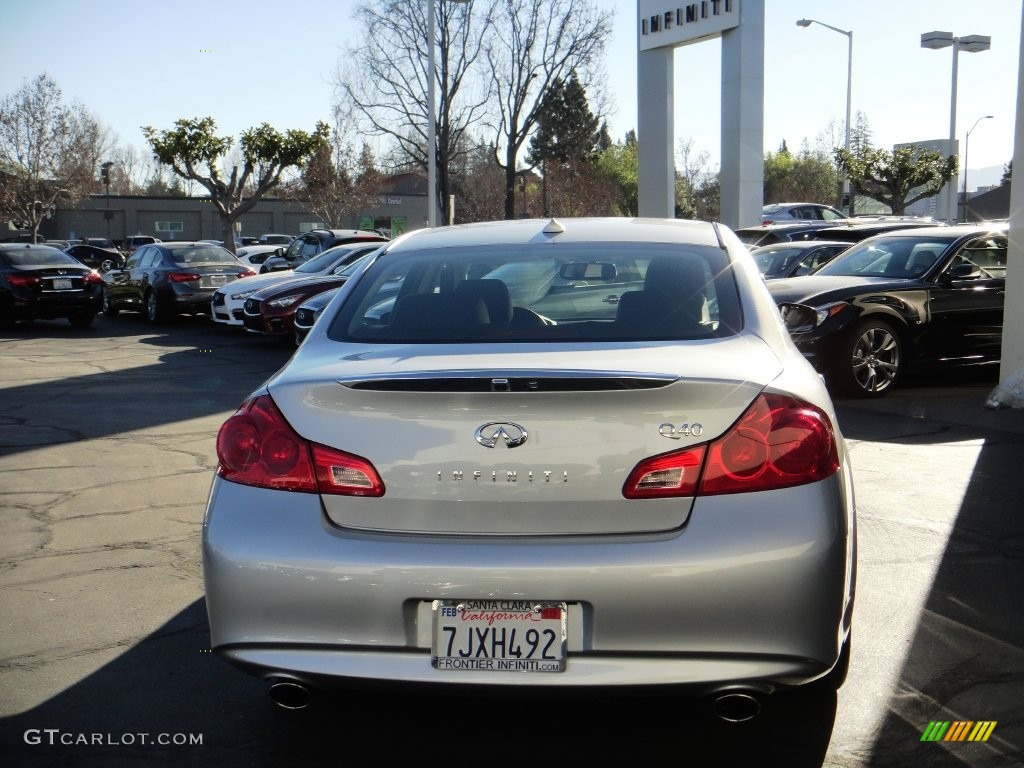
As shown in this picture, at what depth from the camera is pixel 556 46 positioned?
164ft

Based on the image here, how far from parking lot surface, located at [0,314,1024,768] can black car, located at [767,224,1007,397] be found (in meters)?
2.07

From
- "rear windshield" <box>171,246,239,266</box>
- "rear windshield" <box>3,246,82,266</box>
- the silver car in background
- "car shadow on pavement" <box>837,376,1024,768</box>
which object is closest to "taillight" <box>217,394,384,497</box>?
the silver car in background

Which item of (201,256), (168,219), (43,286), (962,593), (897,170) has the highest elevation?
(897,170)

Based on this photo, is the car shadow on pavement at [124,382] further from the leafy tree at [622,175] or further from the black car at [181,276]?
the leafy tree at [622,175]

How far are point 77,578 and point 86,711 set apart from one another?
161cm

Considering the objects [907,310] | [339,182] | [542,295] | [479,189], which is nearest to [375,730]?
[542,295]

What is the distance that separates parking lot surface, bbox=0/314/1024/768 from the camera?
336 cm

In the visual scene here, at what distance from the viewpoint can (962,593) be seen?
4734 mm

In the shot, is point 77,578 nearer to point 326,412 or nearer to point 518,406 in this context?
point 326,412

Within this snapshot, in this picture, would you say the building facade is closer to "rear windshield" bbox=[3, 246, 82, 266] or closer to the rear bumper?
"rear windshield" bbox=[3, 246, 82, 266]

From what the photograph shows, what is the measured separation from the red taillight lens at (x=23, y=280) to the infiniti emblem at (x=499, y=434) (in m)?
18.3

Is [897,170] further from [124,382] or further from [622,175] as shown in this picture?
[622,175]

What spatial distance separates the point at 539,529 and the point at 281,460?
0.74m

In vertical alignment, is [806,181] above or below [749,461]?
above
